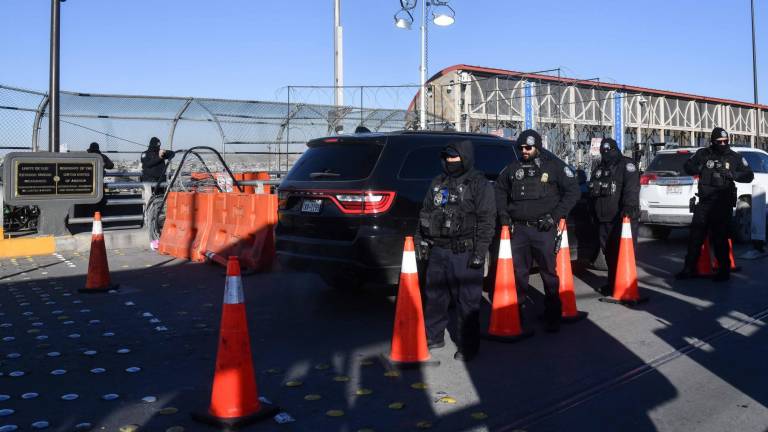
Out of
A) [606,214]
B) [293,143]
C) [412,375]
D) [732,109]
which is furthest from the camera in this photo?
[732,109]

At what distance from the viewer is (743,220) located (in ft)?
39.8

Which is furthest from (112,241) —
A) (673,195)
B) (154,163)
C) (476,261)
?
(673,195)

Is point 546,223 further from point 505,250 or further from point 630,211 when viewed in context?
point 630,211

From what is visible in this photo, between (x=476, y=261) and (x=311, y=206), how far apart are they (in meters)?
2.11

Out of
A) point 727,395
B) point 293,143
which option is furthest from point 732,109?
point 727,395

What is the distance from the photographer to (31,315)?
22.5 ft

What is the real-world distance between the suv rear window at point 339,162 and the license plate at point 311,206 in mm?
240

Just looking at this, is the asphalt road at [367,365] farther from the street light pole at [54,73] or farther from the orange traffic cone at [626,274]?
the street light pole at [54,73]

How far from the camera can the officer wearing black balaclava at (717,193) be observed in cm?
845

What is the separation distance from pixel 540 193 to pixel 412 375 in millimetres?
2063

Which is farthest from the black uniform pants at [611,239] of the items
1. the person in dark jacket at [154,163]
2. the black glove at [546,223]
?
the person in dark jacket at [154,163]

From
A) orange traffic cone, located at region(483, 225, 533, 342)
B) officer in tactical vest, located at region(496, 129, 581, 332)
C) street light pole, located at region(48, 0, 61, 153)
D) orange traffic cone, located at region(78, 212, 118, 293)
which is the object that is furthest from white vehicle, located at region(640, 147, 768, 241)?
street light pole, located at region(48, 0, 61, 153)

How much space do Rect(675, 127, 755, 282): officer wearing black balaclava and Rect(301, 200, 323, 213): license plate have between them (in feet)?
15.8

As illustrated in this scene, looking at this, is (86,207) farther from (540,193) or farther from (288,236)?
(540,193)
